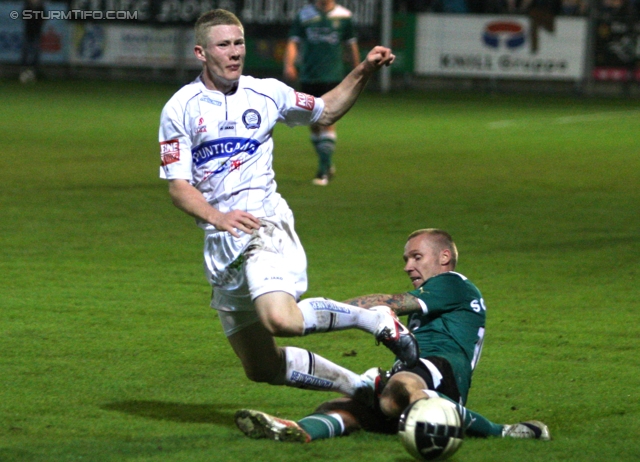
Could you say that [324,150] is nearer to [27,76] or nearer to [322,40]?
[322,40]

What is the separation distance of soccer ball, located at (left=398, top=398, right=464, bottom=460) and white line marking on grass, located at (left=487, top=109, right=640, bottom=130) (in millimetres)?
15916

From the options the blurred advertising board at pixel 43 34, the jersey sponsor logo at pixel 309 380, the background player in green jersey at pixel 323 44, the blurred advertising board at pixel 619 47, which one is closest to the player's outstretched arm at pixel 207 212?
the jersey sponsor logo at pixel 309 380

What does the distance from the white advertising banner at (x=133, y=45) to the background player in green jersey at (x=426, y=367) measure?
23.6m

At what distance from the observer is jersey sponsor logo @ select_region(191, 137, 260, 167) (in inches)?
189

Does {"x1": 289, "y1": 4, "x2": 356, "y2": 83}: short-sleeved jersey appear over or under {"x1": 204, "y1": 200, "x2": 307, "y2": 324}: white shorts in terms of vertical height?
over

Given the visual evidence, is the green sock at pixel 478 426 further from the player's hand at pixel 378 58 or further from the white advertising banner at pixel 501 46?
the white advertising banner at pixel 501 46

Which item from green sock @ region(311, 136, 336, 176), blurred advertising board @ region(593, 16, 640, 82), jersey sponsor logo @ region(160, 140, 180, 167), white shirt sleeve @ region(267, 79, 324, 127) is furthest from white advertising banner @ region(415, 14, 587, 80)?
jersey sponsor logo @ region(160, 140, 180, 167)

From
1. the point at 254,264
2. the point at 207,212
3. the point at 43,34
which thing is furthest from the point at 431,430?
the point at 43,34

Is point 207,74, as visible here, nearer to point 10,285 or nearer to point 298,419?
point 298,419

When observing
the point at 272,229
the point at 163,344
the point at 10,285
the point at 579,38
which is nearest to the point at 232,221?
the point at 272,229

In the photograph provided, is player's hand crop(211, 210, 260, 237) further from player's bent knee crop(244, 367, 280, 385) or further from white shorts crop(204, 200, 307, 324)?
player's bent knee crop(244, 367, 280, 385)

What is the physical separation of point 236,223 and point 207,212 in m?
0.15

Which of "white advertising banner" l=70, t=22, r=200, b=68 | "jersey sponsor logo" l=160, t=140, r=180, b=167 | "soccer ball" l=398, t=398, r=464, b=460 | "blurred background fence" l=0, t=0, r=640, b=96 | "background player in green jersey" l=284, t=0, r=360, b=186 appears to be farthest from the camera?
"white advertising banner" l=70, t=22, r=200, b=68

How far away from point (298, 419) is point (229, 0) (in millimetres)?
24183
